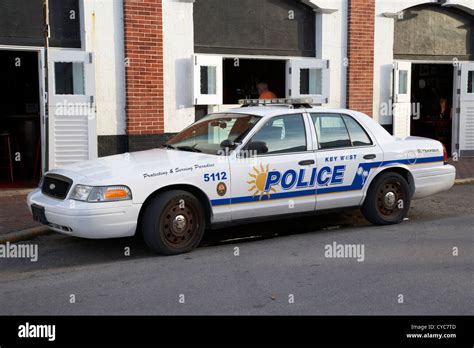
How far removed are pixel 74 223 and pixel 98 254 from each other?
78 centimetres

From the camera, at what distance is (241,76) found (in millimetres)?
15492

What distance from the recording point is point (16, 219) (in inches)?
337

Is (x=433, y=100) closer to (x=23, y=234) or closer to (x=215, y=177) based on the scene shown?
(x=215, y=177)

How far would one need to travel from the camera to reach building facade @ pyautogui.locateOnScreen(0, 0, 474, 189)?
1102cm

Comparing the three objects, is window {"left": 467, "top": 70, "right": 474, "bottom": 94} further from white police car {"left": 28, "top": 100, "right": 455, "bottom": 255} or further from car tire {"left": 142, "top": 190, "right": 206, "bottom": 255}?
car tire {"left": 142, "top": 190, "right": 206, "bottom": 255}

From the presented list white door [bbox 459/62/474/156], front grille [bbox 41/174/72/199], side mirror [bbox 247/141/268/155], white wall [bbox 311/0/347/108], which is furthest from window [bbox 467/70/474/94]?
front grille [bbox 41/174/72/199]

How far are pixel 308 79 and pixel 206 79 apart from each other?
255cm

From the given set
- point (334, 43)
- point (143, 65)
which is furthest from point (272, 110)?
point (334, 43)

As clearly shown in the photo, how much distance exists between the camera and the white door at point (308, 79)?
13.2 metres

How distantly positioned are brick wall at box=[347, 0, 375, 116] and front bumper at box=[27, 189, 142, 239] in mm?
8358

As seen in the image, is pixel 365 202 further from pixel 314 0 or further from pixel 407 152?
pixel 314 0

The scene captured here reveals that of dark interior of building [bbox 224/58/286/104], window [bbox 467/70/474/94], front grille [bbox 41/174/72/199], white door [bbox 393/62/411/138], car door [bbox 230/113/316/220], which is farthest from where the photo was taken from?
window [bbox 467/70/474/94]

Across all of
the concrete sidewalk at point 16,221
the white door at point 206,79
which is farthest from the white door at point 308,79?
the concrete sidewalk at point 16,221

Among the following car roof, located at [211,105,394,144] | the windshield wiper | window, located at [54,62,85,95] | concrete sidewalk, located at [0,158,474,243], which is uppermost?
window, located at [54,62,85,95]
